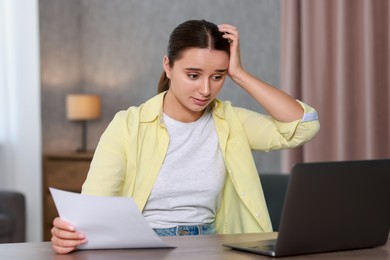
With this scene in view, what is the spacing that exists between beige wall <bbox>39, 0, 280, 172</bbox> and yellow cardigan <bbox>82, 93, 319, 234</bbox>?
11.5ft

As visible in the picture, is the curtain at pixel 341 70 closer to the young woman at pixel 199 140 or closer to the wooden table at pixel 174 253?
the young woman at pixel 199 140

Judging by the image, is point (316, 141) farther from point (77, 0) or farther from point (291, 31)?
point (77, 0)

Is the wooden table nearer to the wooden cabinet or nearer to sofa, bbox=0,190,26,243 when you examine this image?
sofa, bbox=0,190,26,243

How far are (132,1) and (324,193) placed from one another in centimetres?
510

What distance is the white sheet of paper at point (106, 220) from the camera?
199 centimetres

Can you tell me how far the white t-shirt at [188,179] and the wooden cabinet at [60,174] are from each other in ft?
12.1

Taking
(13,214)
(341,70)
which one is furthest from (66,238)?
(13,214)

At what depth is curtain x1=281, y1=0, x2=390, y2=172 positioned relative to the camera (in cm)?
477

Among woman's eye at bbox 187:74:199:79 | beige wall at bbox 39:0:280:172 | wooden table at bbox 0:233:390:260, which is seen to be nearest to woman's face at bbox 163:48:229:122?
woman's eye at bbox 187:74:199:79

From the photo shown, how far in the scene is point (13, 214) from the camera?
5.41 metres

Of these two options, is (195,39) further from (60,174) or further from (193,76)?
(60,174)

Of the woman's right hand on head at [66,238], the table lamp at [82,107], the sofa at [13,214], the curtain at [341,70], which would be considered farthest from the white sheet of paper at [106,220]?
the table lamp at [82,107]

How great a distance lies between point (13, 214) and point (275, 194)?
274cm

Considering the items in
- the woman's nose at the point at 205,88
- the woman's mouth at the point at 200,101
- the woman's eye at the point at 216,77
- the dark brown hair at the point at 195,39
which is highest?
the dark brown hair at the point at 195,39
